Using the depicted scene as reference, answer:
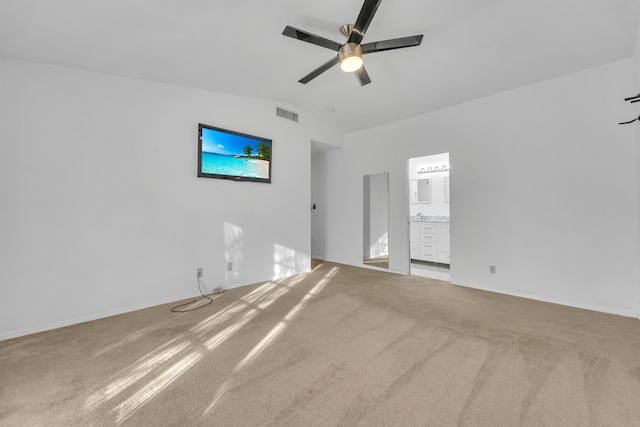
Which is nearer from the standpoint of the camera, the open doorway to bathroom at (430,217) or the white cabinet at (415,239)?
the open doorway to bathroom at (430,217)

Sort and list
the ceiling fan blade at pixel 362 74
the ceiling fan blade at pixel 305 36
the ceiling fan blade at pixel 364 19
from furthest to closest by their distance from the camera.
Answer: the ceiling fan blade at pixel 362 74 < the ceiling fan blade at pixel 305 36 < the ceiling fan blade at pixel 364 19

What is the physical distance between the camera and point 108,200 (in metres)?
2.83

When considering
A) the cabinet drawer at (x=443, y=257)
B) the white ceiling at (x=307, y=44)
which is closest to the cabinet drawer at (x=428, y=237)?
the cabinet drawer at (x=443, y=257)

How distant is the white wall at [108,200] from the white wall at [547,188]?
10.5ft

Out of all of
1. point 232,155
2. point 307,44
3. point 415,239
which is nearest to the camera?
point 307,44

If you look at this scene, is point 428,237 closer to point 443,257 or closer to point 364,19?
point 443,257

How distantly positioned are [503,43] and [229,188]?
144 inches

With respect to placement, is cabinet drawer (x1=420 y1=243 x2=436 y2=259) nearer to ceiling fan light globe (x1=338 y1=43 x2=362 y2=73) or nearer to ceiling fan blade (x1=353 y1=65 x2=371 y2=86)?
ceiling fan blade (x1=353 y1=65 x2=371 y2=86)

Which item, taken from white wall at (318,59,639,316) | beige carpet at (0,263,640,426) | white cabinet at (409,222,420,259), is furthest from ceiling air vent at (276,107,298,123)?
white cabinet at (409,222,420,259)

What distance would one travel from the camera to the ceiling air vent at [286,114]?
14.1ft

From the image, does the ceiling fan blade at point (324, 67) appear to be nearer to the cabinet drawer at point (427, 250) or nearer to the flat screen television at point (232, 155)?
the flat screen television at point (232, 155)

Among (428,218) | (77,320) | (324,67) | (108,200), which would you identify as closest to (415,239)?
(428,218)

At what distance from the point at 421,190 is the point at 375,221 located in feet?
6.01

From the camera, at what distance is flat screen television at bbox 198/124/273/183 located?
3.51 meters
